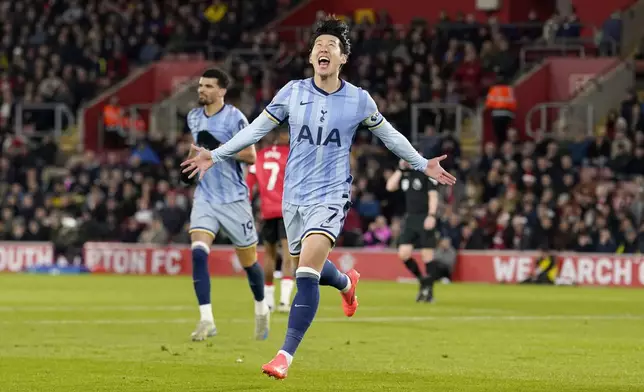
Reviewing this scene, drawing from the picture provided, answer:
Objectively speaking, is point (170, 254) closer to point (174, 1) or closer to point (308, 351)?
point (174, 1)

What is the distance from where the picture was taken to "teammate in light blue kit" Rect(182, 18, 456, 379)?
11.3 metres

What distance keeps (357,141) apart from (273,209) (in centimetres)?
1807

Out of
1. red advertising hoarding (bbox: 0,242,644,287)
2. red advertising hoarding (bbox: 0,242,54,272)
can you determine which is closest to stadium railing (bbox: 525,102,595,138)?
red advertising hoarding (bbox: 0,242,644,287)

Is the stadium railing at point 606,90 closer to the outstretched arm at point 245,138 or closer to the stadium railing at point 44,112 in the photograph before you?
the stadium railing at point 44,112

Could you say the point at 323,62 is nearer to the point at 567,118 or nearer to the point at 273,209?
the point at 273,209

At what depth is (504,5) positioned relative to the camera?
4256cm

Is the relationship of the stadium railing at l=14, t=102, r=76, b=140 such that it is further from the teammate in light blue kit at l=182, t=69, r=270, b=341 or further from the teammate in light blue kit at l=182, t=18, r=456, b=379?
the teammate in light blue kit at l=182, t=18, r=456, b=379

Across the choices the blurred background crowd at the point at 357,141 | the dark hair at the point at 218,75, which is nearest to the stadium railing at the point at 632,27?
the blurred background crowd at the point at 357,141

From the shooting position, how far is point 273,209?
19656mm

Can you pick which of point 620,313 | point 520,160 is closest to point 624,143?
point 520,160

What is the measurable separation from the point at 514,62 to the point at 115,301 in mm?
18261

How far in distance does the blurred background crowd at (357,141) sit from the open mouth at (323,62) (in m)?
19.0

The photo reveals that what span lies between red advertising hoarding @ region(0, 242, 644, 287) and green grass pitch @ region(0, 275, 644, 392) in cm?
458

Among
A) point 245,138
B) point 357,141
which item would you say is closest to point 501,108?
point 357,141
